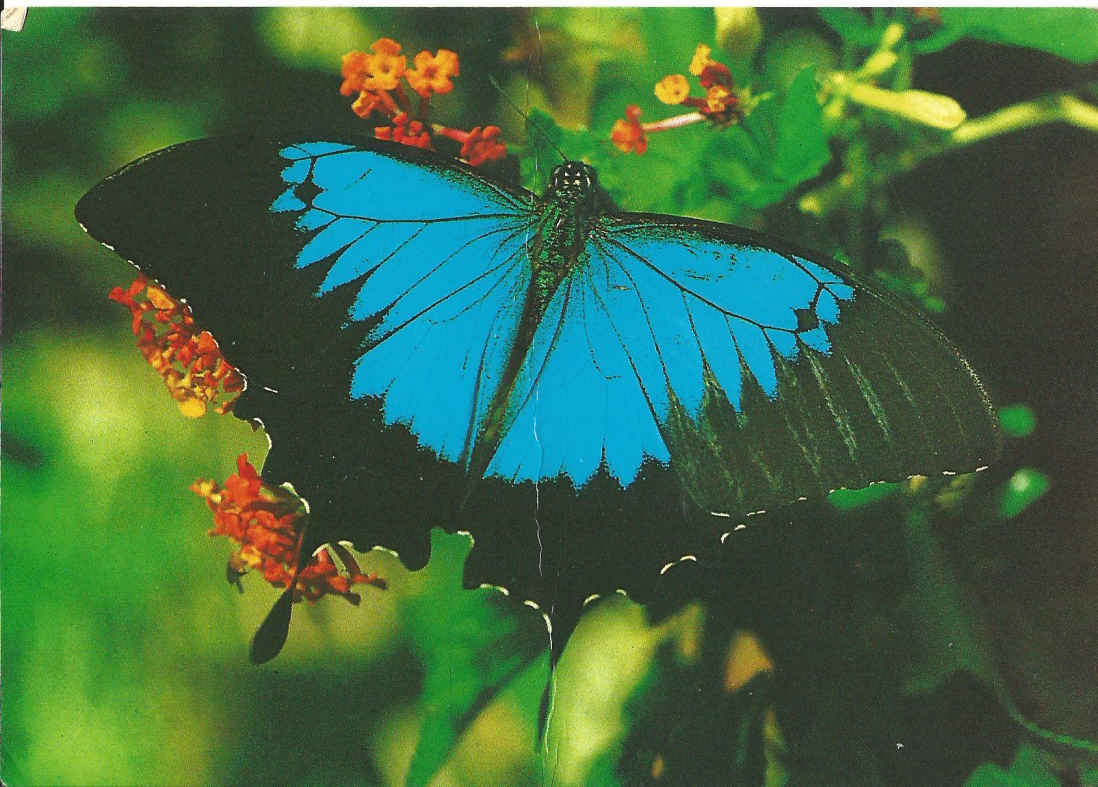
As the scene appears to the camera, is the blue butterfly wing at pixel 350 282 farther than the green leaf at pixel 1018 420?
No

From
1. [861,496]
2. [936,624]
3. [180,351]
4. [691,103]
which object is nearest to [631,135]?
[691,103]

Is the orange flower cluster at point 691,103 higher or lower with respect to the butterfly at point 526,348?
higher

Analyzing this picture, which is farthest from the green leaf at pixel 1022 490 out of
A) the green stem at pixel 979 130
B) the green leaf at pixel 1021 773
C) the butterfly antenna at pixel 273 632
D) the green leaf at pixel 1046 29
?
the butterfly antenna at pixel 273 632

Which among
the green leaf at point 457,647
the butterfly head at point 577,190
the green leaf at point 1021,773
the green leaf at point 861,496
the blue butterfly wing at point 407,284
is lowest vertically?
the green leaf at point 1021,773

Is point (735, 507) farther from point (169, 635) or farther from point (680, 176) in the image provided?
point (169, 635)

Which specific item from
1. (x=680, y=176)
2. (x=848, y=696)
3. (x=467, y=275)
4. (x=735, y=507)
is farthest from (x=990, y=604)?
(x=467, y=275)

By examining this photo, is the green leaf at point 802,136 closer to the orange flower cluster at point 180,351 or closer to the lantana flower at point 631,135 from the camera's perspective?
the lantana flower at point 631,135

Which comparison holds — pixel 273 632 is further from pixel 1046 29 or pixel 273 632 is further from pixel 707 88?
pixel 1046 29
